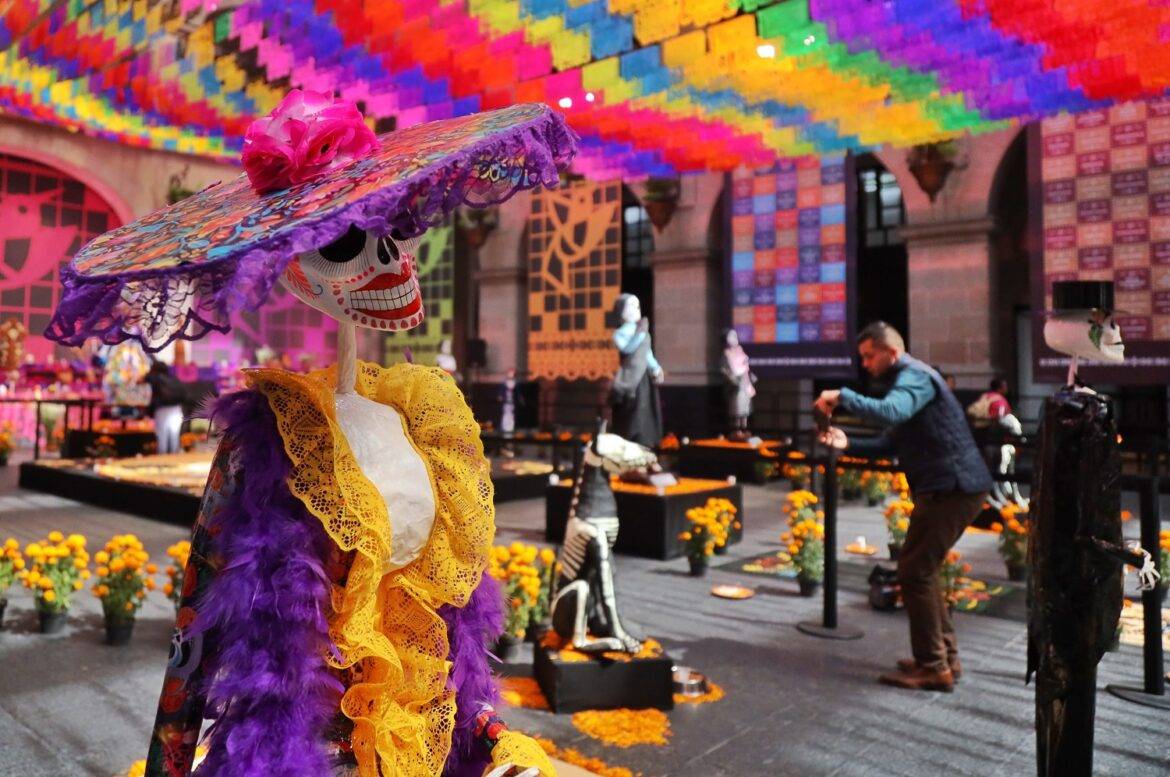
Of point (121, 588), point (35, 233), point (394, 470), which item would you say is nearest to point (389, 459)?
point (394, 470)

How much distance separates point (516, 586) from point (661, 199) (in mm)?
10487

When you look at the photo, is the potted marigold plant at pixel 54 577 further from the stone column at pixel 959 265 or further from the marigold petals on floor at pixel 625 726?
the stone column at pixel 959 265

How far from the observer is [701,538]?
543 centimetres

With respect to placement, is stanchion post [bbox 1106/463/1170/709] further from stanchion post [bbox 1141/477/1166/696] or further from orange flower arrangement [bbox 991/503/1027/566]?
orange flower arrangement [bbox 991/503/1027/566]

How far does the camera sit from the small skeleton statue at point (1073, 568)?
7.10ft

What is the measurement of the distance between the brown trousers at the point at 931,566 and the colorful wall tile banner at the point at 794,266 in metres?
7.65

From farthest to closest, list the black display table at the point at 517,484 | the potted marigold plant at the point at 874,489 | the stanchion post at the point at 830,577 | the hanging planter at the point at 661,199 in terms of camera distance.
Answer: the hanging planter at the point at 661,199 < the black display table at the point at 517,484 < the potted marigold plant at the point at 874,489 < the stanchion post at the point at 830,577

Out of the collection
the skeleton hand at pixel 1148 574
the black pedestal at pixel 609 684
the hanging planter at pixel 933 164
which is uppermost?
the hanging planter at pixel 933 164

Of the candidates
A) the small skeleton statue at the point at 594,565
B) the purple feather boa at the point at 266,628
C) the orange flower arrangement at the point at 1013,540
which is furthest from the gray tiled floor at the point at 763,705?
the purple feather boa at the point at 266,628

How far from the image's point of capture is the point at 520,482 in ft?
29.8

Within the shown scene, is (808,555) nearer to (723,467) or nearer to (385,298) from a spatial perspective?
(385,298)

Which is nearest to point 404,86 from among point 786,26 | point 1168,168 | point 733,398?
point 786,26

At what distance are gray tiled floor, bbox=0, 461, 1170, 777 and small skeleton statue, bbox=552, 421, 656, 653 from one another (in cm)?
33

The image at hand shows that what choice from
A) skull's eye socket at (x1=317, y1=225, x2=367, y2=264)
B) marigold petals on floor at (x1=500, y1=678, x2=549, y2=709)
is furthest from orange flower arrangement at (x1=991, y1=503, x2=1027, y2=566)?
skull's eye socket at (x1=317, y1=225, x2=367, y2=264)
